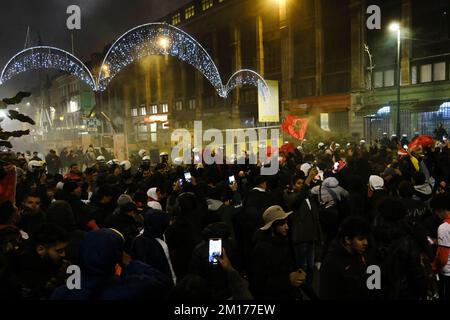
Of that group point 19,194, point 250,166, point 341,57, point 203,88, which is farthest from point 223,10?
point 19,194

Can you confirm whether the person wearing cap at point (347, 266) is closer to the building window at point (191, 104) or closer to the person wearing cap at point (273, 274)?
the person wearing cap at point (273, 274)

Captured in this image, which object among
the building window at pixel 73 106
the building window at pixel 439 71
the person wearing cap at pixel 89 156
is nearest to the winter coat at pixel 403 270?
the person wearing cap at pixel 89 156

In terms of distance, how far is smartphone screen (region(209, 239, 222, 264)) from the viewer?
3205 millimetres

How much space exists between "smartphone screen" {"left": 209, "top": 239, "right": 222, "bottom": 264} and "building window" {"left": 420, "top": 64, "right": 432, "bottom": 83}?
2704 centimetres

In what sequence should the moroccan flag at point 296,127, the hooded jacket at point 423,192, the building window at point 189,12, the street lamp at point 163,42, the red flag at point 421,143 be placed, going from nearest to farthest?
1. the hooded jacket at point 423,192
2. the red flag at point 421,143
3. the street lamp at point 163,42
4. the moroccan flag at point 296,127
5. the building window at point 189,12

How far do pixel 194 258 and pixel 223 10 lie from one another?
41.0 meters

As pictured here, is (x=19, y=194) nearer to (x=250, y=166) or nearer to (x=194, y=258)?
(x=194, y=258)

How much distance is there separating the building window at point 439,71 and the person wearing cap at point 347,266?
25.9 m

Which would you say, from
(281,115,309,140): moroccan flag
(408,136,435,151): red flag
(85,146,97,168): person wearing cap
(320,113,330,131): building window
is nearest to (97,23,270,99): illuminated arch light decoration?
(85,146,97,168): person wearing cap

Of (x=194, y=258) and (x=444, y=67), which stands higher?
(x=444, y=67)

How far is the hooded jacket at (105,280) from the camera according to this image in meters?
2.42

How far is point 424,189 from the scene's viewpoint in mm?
6113

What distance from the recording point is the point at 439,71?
2548 cm

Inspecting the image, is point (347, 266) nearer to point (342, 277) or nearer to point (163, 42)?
point (342, 277)
